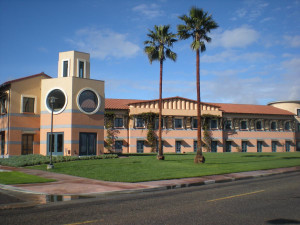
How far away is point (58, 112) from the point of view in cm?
2775

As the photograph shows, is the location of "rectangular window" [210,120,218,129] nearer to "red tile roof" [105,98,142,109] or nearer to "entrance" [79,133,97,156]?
"red tile roof" [105,98,142,109]

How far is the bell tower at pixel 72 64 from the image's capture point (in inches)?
1151

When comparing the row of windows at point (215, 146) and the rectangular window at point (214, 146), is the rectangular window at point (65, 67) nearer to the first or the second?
the row of windows at point (215, 146)

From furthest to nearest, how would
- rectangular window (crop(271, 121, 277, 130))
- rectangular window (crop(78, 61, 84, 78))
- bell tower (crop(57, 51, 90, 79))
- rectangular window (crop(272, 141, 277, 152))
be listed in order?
rectangular window (crop(271, 121, 277, 130)) → rectangular window (crop(272, 141, 277, 152)) → rectangular window (crop(78, 61, 84, 78)) → bell tower (crop(57, 51, 90, 79))

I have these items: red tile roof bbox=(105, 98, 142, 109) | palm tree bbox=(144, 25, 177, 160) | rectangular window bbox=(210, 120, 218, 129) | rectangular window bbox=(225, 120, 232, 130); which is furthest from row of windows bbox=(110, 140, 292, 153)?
palm tree bbox=(144, 25, 177, 160)

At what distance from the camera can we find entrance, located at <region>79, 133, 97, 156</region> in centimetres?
2781

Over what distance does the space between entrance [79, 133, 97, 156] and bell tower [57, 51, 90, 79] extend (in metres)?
5.99

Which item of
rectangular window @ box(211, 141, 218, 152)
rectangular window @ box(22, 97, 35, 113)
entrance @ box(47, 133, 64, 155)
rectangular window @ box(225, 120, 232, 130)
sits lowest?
rectangular window @ box(211, 141, 218, 152)

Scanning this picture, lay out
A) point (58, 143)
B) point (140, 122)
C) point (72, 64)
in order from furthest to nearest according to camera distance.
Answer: point (140, 122) < point (72, 64) < point (58, 143)

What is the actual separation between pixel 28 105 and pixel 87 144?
274 inches

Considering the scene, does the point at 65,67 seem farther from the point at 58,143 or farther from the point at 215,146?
the point at 215,146

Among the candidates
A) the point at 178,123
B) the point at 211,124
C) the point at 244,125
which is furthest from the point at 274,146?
the point at 178,123

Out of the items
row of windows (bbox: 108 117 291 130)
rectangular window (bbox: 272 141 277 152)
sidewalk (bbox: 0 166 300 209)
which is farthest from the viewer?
rectangular window (bbox: 272 141 277 152)

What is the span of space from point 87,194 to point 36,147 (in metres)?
19.5
